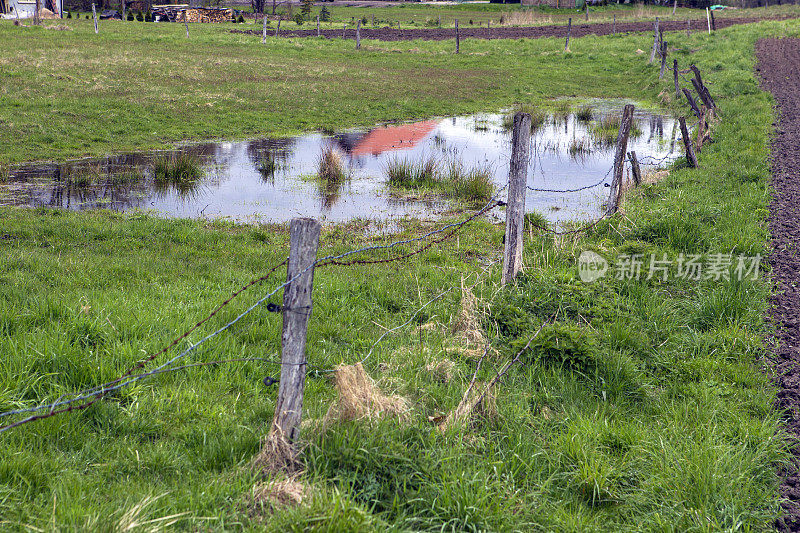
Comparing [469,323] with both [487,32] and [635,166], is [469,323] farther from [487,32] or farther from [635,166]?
[487,32]

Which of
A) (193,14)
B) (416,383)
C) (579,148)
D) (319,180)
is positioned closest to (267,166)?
(319,180)

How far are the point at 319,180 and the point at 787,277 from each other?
8.89 metres

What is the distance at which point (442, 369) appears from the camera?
523 centimetres

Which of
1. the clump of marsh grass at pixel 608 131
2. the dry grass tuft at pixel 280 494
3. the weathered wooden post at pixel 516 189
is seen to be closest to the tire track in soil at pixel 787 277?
the weathered wooden post at pixel 516 189

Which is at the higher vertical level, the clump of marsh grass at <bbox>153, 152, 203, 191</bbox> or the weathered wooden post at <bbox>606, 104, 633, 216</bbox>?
the weathered wooden post at <bbox>606, 104, 633, 216</bbox>

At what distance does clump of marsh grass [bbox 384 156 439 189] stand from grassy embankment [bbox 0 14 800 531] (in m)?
3.25

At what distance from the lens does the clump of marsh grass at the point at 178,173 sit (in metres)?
13.1

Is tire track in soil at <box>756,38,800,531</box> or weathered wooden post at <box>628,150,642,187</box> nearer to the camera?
tire track in soil at <box>756,38,800,531</box>

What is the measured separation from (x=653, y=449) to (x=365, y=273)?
4.22m

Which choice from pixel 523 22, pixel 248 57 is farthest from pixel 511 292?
pixel 523 22

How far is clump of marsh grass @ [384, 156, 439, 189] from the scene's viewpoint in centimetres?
1339

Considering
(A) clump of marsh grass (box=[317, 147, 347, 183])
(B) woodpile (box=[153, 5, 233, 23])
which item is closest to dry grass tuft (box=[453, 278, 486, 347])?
(A) clump of marsh grass (box=[317, 147, 347, 183])

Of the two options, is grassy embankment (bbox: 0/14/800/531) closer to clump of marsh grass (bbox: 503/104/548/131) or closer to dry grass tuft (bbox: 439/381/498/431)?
dry grass tuft (bbox: 439/381/498/431)

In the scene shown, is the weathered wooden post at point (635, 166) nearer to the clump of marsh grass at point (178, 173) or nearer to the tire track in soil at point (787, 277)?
the tire track in soil at point (787, 277)
